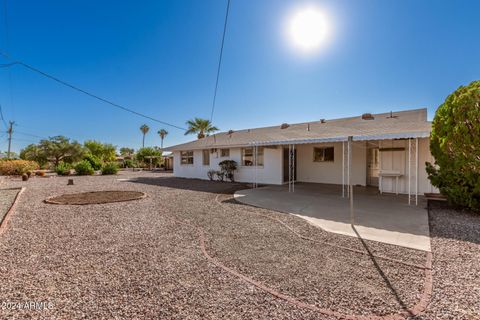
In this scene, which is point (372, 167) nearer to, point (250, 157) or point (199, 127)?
point (250, 157)

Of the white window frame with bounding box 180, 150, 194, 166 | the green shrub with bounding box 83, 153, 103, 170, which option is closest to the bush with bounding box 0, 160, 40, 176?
the green shrub with bounding box 83, 153, 103, 170

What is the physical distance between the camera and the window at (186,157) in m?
17.6

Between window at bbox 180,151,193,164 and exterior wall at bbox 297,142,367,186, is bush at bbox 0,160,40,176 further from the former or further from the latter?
exterior wall at bbox 297,142,367,186

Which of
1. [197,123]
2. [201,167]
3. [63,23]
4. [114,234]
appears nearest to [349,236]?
[114,234]

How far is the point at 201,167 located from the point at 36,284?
45.8 ft

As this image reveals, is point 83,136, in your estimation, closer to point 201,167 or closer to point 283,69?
point 201,167

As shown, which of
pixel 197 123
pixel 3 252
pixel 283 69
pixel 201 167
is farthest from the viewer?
pixel 197 123

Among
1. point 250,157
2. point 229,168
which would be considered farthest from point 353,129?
point 229,168

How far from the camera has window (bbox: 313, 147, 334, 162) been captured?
12.6 meters

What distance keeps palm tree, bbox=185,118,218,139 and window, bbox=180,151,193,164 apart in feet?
35.7

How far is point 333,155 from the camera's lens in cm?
1247

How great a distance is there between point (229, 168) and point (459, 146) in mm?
10947

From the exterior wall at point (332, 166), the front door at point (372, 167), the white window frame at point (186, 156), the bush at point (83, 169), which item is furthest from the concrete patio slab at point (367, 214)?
the bush at point (83, 169)

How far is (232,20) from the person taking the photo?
28.5 ft
